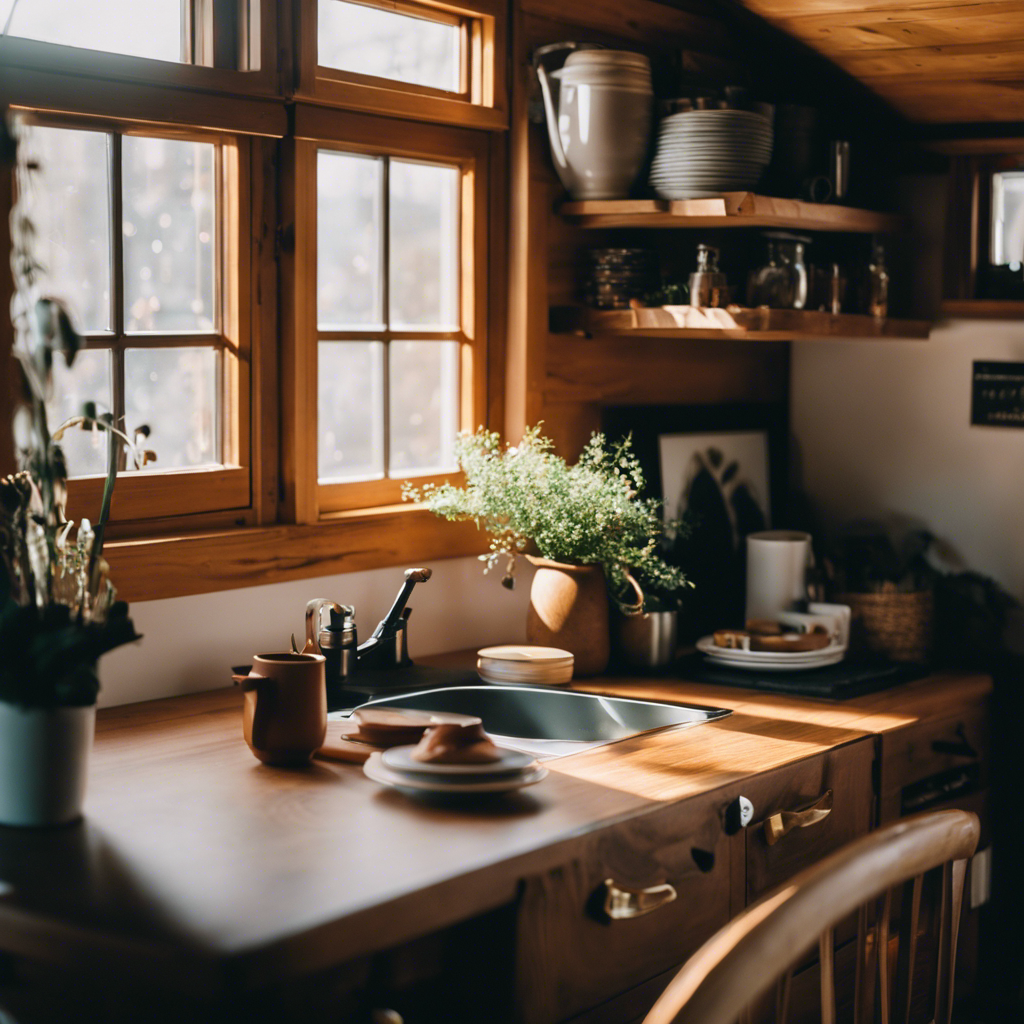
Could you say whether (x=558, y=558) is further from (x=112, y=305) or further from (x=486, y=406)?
(x=112, y=305)

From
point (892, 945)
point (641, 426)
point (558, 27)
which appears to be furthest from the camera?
point (641, 426)

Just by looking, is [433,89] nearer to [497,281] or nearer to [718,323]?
[497,281]

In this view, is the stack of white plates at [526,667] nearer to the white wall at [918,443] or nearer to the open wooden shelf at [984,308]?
the white wall at [918,443]

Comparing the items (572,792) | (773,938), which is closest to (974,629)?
(572,792)

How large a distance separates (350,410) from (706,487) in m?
0.93

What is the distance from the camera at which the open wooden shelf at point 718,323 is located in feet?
8.73

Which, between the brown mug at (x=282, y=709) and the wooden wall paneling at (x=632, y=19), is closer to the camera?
the brown mug at (x=282, y=709)

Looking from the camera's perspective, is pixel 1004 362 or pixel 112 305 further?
pixel 1004 362

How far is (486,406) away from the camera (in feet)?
9.34

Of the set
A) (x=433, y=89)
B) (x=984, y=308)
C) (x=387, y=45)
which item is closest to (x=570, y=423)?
(x=433, y=89)

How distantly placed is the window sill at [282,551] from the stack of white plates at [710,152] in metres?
0.80

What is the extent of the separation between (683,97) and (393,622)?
1208mm

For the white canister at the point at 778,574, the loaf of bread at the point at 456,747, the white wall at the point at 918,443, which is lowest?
the loaf of bread at the point at 456,747

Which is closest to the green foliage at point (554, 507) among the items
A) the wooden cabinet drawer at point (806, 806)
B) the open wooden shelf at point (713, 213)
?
the open wooden shelf at point (713, 213)
